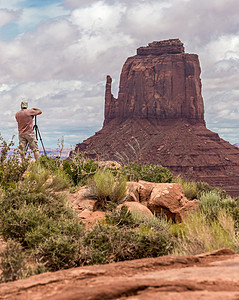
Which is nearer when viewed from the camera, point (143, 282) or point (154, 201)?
point (143, 282)

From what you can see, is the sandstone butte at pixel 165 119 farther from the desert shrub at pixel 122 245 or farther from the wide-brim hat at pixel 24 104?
the desert shrub at pixel 122 245

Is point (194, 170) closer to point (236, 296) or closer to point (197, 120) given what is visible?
point (197, 120)

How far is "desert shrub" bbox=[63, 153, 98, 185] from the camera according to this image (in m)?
10.5

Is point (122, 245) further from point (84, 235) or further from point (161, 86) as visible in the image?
point (161, 86)

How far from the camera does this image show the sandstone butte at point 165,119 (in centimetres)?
9006

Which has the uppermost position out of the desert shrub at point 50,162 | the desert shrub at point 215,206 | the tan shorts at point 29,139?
the tan shorts at point 29,139

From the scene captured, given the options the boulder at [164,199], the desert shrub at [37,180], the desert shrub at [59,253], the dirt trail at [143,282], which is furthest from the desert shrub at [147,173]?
the dirt trail at [143,282]

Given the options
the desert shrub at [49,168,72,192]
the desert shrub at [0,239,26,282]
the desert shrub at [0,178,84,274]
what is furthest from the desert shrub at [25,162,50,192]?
the desert shrub at [0,239,26,282]

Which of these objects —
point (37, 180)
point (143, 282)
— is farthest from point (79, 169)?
point (143, 282)

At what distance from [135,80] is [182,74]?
15.3 meters

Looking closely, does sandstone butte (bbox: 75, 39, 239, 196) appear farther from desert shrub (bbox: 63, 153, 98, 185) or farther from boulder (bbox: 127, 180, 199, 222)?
boulder (bbox: 127, 180, 199, 222)

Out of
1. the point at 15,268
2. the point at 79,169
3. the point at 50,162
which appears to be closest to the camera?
the point at 15,268

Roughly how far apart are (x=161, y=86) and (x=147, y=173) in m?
104

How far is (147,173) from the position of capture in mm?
11641
